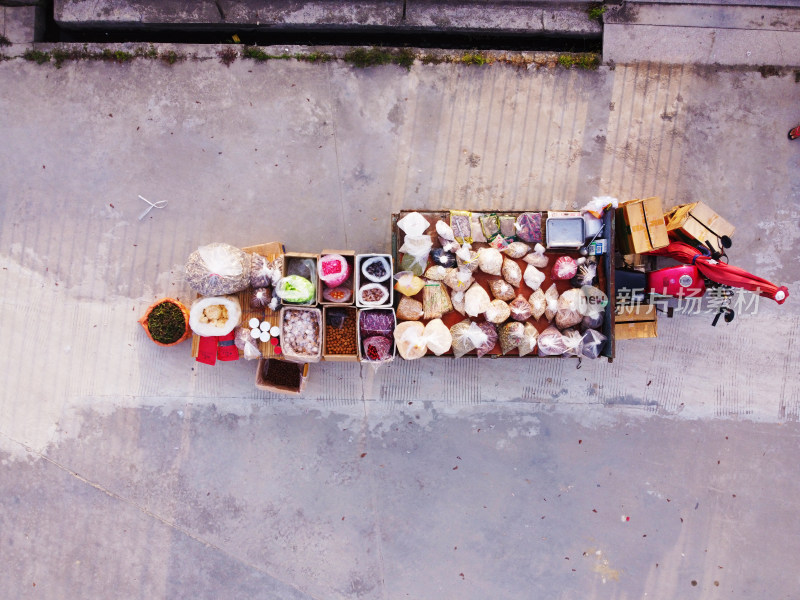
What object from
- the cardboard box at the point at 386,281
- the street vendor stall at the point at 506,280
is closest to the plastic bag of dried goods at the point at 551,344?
the street vendor stall at the point at 506,280

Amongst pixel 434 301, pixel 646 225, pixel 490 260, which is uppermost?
pixel 646 225

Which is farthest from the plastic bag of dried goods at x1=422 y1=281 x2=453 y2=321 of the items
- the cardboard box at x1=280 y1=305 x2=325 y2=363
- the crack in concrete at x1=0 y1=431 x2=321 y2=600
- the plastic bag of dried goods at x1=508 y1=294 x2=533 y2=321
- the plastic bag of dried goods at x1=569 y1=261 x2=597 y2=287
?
the crack in concrete at x1=0 y1=431 x2=321 y2=600

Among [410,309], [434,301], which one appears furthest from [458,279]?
[410,309]

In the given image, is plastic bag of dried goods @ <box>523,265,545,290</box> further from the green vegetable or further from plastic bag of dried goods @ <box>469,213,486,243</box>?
the green vegetable

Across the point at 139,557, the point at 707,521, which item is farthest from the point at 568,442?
the point at 139,557

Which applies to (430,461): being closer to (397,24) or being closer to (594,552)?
(594,552)

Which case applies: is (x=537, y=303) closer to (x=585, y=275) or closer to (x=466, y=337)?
(x=585, y=275)
